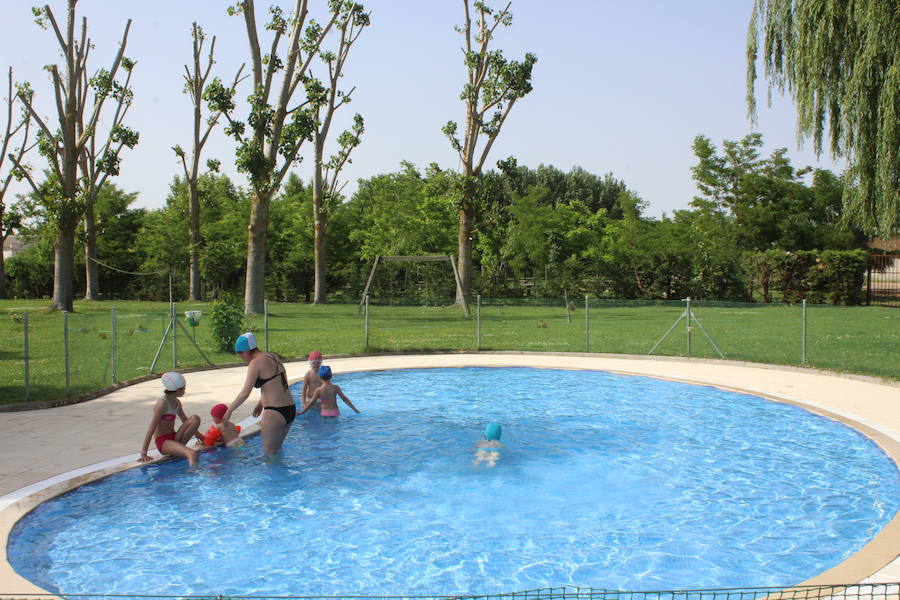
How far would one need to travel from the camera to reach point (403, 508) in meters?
8.03

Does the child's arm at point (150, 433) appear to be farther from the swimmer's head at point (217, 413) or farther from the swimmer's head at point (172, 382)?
the swimmer's head at point (217, 413)

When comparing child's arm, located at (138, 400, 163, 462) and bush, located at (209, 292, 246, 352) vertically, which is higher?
bush, located at (209, 292, 246, 352)

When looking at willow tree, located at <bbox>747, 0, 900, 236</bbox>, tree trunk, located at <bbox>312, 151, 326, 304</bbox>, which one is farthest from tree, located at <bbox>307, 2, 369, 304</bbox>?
willow tree, located at <bbox>747, 0, 900, 236</bbox>

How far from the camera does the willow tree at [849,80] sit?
14281 mm

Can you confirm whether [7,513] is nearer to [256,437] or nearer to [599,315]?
[256,437]

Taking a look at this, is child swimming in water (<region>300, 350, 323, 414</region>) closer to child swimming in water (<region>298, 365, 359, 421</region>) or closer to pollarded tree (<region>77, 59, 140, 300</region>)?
child swimming in water (<region>298, 365, 359, 421</region>)

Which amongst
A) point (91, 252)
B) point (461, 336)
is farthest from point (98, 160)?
point (461, 336)

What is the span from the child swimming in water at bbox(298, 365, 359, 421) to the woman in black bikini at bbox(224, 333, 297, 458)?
2107mm

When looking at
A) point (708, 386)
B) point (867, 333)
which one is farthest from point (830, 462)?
point (867, 333)

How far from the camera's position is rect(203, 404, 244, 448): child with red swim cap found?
958 centimetres

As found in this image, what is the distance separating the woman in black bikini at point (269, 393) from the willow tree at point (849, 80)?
1264 centimetres

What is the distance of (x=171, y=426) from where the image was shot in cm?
899

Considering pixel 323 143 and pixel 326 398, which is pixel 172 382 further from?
pixel 323 143

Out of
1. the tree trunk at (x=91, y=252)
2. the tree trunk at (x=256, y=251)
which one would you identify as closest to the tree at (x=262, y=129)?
the tree trunk at (x=256, y=251)
